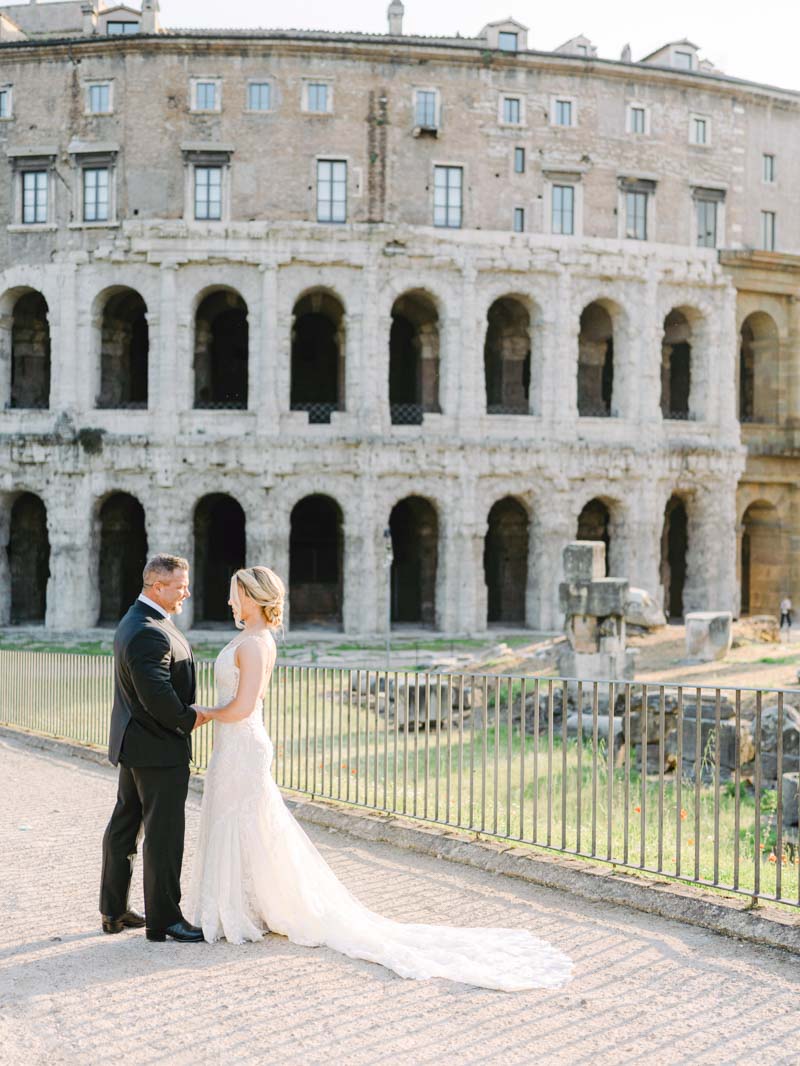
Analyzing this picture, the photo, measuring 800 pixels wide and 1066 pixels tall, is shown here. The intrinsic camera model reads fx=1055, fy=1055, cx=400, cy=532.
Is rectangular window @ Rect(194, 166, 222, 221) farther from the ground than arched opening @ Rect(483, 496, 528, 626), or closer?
farther from the ground

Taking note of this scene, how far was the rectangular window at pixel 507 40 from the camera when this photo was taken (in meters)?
30.8

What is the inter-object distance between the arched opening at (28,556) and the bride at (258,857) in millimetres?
27823

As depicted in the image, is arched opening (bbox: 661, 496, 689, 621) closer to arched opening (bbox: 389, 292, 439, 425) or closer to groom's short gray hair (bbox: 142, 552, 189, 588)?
arched opening (bbox: 389, 292, 439, 425)

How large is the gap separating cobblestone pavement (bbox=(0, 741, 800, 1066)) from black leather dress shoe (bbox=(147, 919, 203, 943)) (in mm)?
74

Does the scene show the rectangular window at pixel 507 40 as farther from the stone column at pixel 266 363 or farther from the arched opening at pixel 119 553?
the arched opening at pixel 119 553

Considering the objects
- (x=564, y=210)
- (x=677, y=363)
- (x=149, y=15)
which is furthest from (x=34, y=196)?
(x=677, y=363)

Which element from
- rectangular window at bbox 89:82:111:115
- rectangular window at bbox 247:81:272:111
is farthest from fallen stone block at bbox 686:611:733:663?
rectangular window at bbox 89:82:111:115

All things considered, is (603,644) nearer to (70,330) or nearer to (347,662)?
(347,662)

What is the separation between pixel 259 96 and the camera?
2992 cm

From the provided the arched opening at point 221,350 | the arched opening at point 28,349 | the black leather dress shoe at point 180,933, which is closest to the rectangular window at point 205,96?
the arched opening at point 221,350

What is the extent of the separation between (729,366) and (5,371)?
21.7 metres

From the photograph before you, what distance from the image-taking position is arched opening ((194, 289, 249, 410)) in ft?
105

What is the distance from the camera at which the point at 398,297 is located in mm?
31828

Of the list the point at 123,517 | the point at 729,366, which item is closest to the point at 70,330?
the point at 123,517
